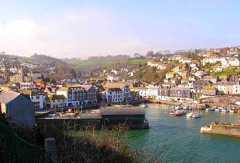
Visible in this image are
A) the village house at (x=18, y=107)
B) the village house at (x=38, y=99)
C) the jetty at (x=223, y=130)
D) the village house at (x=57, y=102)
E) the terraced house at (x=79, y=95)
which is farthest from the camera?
the terraced house at (x=79, y=95)

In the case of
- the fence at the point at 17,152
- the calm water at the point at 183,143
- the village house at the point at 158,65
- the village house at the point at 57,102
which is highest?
the village house at the point at 158,65

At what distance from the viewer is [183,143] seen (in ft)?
39.7

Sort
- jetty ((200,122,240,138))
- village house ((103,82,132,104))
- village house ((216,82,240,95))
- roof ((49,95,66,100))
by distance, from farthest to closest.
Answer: village house ((216,82,240,95)) < village house ((103,82,132,104)) < roof ((49,95,66,100)) < jetty ((200,122,240,138))

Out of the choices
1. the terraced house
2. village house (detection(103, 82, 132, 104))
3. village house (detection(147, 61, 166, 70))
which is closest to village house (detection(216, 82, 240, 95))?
village house (detection(103, 82, 132, 104))

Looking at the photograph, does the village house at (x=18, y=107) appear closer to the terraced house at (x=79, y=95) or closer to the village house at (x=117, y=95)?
the terraced house at (x=79, y=95)

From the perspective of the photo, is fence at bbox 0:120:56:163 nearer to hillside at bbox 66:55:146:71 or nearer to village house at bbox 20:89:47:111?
village house at bbox 20:89:47:111

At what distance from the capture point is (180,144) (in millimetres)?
11914

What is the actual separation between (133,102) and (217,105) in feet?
18.0

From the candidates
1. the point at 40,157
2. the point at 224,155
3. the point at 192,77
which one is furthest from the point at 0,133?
the point at 192,77

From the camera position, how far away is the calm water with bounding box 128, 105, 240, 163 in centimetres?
1014

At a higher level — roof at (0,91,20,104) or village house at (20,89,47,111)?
roof at (0,91,20,104)

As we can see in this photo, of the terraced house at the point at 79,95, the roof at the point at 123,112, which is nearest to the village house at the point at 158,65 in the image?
the terraced house at the point at 79,95

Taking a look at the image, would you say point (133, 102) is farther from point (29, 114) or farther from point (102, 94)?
point (29, 114)

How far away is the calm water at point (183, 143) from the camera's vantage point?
10.1 m
